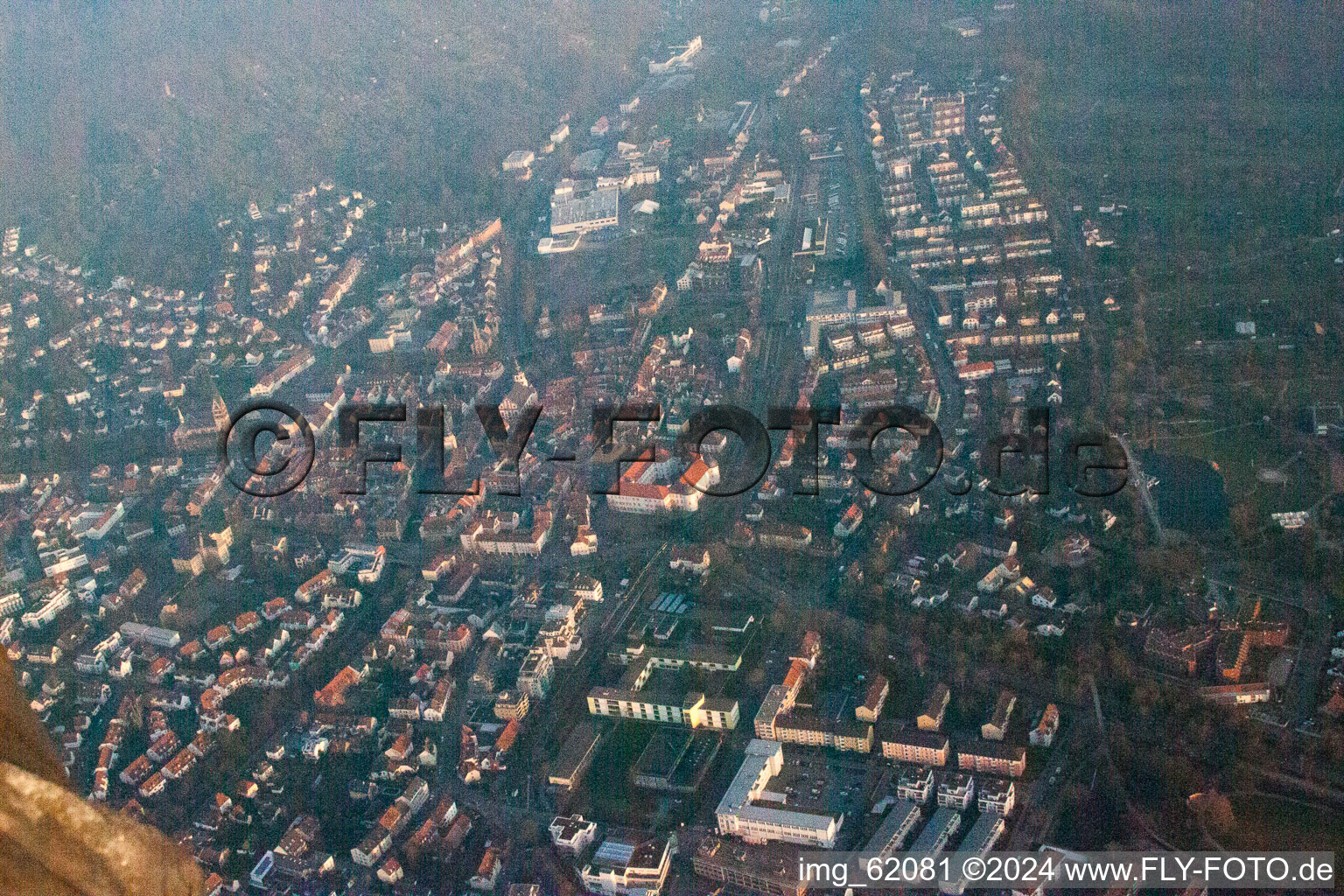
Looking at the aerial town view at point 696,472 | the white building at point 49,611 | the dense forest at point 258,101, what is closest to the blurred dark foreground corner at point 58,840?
the aerial town view at point 696,472

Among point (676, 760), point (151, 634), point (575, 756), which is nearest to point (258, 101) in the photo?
point (151, 634)

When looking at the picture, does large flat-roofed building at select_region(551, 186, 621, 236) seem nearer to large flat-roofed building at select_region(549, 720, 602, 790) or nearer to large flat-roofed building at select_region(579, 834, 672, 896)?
large flat-roofed building at select_region(549, 720, 602, 790)

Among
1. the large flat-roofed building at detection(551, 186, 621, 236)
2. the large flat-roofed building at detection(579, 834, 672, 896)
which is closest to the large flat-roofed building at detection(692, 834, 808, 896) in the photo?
the large flat-roofed building at detection(579, 834, 672, 896)

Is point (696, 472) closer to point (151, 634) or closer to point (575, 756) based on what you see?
point (575, 756)

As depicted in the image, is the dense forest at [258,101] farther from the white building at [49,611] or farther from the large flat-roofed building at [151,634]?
the large flat-roofed building at [151,634]

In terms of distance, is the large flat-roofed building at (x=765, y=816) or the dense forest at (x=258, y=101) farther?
the dense forest at (x=258, y=101)

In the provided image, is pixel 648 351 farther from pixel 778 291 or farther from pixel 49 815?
pixel 49 815
